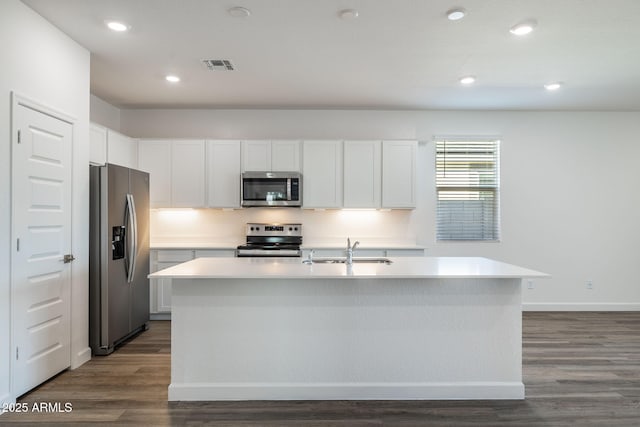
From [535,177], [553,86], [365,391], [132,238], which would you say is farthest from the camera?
[535,177]

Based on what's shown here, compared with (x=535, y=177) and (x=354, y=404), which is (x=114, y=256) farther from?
(x=535, y=177)

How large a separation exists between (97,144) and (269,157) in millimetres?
1957

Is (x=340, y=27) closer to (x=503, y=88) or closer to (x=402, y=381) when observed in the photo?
(x=503, y=88)

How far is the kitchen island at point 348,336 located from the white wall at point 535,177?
8.62ft

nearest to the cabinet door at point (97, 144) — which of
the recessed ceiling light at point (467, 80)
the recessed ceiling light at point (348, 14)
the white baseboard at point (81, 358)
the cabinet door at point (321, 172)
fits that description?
the white baseboard at point (81, 358)

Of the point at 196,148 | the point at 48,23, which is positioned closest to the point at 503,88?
the point at 196,148

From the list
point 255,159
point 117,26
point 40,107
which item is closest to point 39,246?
point 40,107

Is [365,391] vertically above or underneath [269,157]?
underneath

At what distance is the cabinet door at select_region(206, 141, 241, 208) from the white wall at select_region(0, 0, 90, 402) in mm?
1696

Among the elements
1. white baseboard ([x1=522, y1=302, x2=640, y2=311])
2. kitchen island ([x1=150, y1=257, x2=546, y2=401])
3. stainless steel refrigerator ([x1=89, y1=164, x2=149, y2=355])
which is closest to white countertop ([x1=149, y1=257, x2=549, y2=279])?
kitchen island ([x1=150, y1=257, x2=546, y2=401])

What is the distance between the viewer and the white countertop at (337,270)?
244 centimetres

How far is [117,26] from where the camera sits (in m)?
2.95

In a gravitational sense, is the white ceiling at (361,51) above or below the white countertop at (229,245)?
above

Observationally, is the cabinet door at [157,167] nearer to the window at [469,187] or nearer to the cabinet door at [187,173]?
the cabinet door at [187,173]
